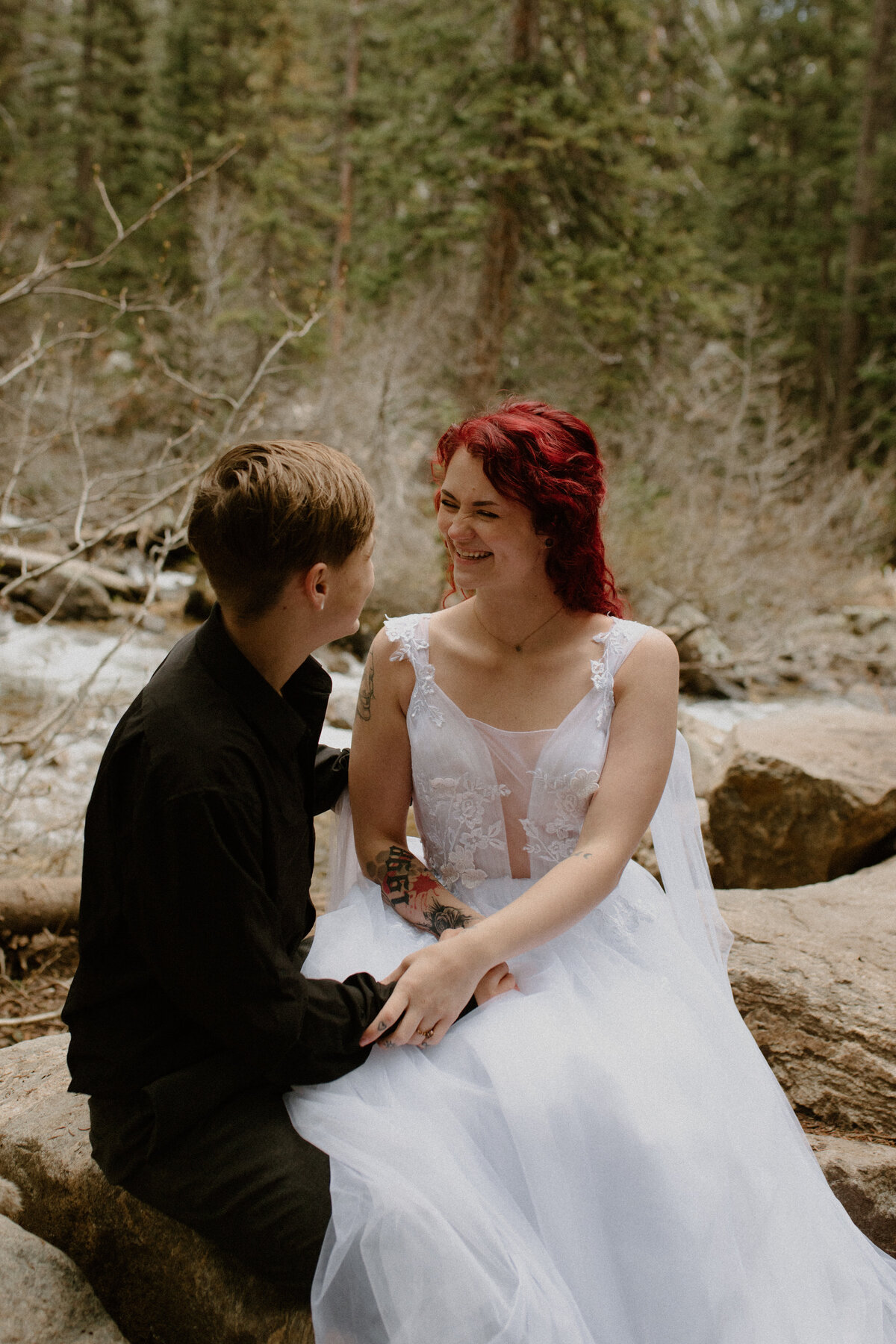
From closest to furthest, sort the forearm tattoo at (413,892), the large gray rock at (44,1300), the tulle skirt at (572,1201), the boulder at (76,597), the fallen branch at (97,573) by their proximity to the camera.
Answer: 1. the tulle skirt at (572,1201)
2. the large gray rock at (44,1300)
3. the forearm tattoo at (413,892)
4. the fallen branch at (97,573)
5. the boulder at (76,597)

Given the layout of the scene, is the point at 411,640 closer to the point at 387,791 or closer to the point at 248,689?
the point at 387,791

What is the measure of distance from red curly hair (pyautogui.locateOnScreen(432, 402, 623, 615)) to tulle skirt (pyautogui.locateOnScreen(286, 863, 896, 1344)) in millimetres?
1028

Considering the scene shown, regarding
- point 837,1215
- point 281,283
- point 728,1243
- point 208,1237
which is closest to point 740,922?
point 837,1215

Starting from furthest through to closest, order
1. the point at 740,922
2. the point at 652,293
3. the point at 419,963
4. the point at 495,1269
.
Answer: the point at 652,293
the point at 740,922
the point at 419,963
the point at 495,1269

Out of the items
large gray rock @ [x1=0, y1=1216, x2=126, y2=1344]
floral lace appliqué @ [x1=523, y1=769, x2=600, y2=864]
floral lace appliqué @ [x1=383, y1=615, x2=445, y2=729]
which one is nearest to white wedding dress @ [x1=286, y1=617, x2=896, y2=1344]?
floral lace appliqué @ [x1=523, y1=769, x2=600, y2=864]

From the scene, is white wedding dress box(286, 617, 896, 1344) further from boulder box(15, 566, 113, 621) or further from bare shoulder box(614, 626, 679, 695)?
boulder box(15, 566, 113, 621)

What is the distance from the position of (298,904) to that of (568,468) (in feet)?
3.78

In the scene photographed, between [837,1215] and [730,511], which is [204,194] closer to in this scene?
[730,511]

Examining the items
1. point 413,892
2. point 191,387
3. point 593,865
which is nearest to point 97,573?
point 191,387

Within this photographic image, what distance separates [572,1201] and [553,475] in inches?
58.3

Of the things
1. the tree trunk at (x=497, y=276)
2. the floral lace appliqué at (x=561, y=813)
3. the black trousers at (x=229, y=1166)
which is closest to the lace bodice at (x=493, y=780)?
the floral lace appliqué at (x=561, y=813)

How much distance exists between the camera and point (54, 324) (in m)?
16.6

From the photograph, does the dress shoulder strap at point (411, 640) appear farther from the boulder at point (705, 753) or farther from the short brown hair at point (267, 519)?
the boulder at point (705, 753)

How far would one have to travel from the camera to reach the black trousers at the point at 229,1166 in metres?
1.57
